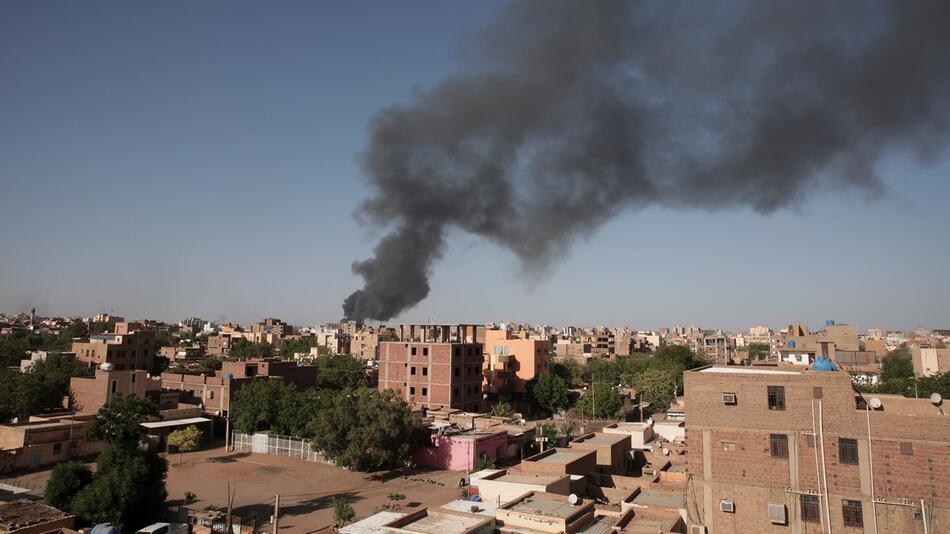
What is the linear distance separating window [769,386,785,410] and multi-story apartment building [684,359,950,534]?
0.02 metres

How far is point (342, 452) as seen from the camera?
30.2 m

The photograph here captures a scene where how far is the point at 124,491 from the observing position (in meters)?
20.2

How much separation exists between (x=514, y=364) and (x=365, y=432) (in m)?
36.2

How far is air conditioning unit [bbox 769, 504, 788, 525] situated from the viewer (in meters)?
15.8

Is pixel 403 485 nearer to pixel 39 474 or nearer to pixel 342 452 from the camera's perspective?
pixel 342 452

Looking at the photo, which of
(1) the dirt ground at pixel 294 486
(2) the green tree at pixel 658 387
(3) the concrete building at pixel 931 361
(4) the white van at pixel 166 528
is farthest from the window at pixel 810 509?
(3) the concrete building at pixel 931 361

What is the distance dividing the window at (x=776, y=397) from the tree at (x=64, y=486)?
2223cm

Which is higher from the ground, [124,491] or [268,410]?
[268,410]

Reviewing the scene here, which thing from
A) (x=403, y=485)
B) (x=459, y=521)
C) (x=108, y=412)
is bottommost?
(x=403, y=485)

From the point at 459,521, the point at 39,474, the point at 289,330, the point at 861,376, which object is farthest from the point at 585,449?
the point at 289,330

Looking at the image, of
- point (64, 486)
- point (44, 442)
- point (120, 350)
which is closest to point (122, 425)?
point (64, 486)

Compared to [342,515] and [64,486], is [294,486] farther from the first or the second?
[64,486]

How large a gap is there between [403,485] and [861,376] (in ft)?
200

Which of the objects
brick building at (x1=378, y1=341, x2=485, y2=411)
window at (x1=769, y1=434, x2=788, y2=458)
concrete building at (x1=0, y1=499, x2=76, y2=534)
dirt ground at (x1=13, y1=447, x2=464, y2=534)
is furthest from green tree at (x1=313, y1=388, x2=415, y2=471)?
window at (x1=769, y1=434, x2=788, y2=458)
